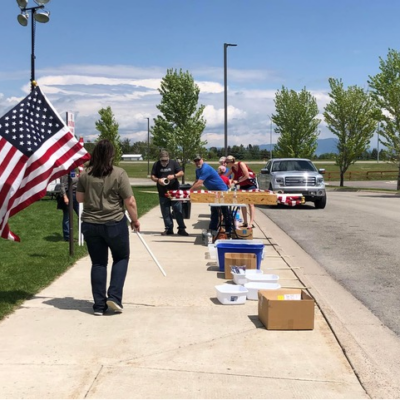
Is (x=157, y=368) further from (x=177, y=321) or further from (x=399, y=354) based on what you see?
(x=399, y=354)

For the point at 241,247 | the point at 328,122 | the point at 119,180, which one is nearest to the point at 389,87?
the point at 328,122

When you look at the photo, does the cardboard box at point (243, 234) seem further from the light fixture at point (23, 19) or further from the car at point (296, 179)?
the car at point (296, 179)

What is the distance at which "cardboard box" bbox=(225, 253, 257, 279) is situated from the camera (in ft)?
25.1

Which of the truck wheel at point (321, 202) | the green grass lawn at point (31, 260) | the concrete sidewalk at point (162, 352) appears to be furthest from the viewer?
the truck wheel at point (321, 202)

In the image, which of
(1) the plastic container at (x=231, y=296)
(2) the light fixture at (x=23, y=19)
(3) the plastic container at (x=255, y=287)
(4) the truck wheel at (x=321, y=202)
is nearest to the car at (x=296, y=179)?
(4) the truck wheel at (x=321, y=202)

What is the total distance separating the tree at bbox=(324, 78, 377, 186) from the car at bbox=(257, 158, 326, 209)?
2169 cm

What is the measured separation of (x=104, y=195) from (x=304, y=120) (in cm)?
4374

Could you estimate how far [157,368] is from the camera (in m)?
4.34

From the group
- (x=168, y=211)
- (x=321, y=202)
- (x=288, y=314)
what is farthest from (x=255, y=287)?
(x=321, y=202)

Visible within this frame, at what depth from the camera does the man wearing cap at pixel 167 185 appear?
1216cm

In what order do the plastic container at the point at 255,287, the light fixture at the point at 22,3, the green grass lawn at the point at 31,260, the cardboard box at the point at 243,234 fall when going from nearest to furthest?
the plastic container at the point at 255,287, the green grass lawn at the point at 31,260, the cardboard box at the point at 243,234, the light fixture at the point at 22,3

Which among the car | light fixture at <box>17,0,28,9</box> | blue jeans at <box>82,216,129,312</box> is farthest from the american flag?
the car

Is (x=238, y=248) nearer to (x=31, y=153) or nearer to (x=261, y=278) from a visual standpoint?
(x=261, y=278)

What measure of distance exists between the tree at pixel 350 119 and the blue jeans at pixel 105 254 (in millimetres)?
39319
